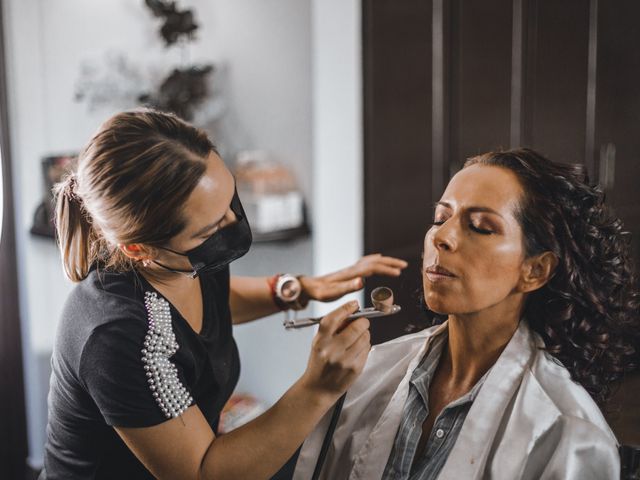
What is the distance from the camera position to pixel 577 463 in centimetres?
114

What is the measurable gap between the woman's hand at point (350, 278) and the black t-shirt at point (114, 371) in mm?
323

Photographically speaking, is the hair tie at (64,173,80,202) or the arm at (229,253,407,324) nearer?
the hair tie at (64,173,80,202)

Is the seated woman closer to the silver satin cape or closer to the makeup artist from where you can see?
the silver satin cape

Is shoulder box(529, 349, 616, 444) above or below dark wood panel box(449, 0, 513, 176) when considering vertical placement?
below

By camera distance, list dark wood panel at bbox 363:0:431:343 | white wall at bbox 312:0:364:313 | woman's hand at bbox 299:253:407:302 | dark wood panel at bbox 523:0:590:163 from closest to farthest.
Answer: woman's hand at bbox 299:253:407:302 → dark wood panel at bbox 523:0:590:163 → dark wood panel at bbox 363:0:431:343 → white wall at bbox 312:0:364:313

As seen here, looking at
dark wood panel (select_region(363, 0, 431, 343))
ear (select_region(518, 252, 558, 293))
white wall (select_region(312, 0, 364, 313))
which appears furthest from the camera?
white wall (select_region(312, 0, 364, 313))

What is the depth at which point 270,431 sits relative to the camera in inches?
48.6

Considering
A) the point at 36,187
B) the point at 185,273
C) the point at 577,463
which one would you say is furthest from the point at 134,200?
the point at 36,187

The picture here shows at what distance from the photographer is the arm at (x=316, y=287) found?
170 centimetres

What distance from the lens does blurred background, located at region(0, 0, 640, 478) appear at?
2205 mm

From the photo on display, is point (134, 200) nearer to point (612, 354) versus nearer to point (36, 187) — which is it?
point (612, 354)

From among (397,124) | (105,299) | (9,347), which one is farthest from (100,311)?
(9,347)

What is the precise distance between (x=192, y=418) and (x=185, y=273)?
0.94ft

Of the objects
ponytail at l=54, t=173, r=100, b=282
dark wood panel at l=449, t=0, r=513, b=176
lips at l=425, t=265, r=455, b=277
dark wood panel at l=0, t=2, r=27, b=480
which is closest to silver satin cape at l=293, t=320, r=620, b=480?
lips at l=425, t=265, r=455, b=277
